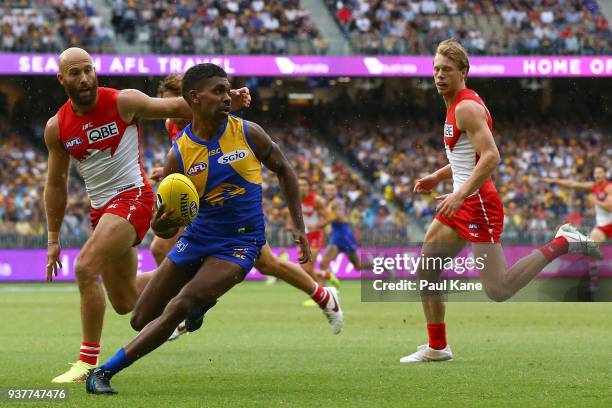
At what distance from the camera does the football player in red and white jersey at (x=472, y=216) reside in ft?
31.8

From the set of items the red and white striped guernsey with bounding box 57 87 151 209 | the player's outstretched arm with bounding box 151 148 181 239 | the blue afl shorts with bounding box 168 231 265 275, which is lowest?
the blue afl shorts with bounding box 168 231 265 275

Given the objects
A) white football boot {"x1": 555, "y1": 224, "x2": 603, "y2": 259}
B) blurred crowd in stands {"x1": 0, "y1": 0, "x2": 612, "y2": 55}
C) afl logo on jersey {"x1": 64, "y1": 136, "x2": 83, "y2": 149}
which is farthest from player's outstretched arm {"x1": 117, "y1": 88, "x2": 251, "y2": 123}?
blurred crowd in stands {"x1": 0, "y1": 0, "x2": 612, "y2": 55}

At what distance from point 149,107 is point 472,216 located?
9.32 ft

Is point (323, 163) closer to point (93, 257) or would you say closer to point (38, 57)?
point (38, 57)

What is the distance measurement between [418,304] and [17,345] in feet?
32.2

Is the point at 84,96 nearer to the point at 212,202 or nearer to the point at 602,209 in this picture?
the point at 212,202

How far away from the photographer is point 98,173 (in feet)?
31.3

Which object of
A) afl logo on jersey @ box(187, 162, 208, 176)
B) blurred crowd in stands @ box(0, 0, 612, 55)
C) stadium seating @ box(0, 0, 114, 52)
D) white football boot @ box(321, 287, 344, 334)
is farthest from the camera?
blurred crowd in stands @ box(0, 0, 612, 55)

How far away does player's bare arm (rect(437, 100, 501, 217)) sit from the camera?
9.19 m

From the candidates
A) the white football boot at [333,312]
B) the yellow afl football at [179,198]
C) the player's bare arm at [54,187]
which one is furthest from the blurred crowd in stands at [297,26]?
the yellow afl football at [179,198]

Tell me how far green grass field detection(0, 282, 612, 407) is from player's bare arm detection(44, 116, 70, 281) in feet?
3.21

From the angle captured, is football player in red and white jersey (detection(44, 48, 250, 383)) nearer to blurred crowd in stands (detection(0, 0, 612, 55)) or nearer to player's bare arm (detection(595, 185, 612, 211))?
player's bare arm (detection(595, 185, 612, 211))

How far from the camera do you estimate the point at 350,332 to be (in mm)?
13945

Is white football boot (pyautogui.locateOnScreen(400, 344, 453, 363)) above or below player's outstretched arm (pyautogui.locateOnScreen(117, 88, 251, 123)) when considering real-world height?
below
